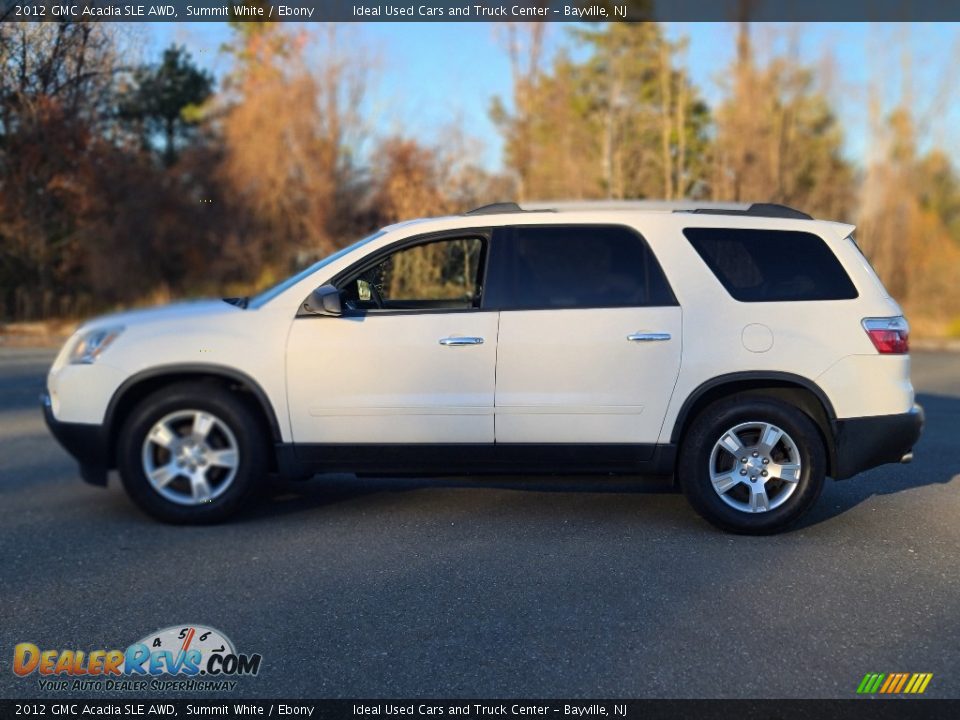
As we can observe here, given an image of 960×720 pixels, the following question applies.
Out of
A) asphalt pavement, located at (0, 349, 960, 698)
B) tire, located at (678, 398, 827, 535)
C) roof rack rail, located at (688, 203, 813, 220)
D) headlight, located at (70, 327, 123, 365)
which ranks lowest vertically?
asphalt pavement, located at (0, 349, 960, 698)

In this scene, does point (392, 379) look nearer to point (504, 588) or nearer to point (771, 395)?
point (504, 588)

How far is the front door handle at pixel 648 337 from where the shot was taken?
5.57 m

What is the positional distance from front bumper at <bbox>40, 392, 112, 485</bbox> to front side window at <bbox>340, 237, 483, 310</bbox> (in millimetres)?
1703

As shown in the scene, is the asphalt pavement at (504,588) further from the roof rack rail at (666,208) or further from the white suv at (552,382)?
the roof rack rail at (666,208)

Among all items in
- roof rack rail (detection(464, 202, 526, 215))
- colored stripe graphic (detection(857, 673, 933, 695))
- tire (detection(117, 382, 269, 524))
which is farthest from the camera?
roof rack rail (detection(464, 202, 526, 215))

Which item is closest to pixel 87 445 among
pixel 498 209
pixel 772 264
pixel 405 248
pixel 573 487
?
pixel 405 248

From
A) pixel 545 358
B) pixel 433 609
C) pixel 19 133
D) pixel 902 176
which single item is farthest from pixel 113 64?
pixel 902 176

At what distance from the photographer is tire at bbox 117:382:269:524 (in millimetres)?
5645

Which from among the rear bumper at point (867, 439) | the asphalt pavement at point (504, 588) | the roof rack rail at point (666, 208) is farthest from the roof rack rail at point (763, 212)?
the asphalt pavement at point (504, 588)

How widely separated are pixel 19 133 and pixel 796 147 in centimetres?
2001

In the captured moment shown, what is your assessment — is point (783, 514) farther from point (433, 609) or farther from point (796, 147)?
point (796, 147)

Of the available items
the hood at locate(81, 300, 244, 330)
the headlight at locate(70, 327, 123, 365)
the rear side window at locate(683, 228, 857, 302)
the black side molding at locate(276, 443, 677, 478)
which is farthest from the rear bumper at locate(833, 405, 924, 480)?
the headlight at locate(70, 327, 123, 365)

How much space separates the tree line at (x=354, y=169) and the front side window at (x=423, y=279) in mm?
14030

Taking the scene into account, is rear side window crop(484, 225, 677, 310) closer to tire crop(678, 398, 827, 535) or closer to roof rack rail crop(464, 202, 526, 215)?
roof rack rail crop(464, 202, 526, 215)
